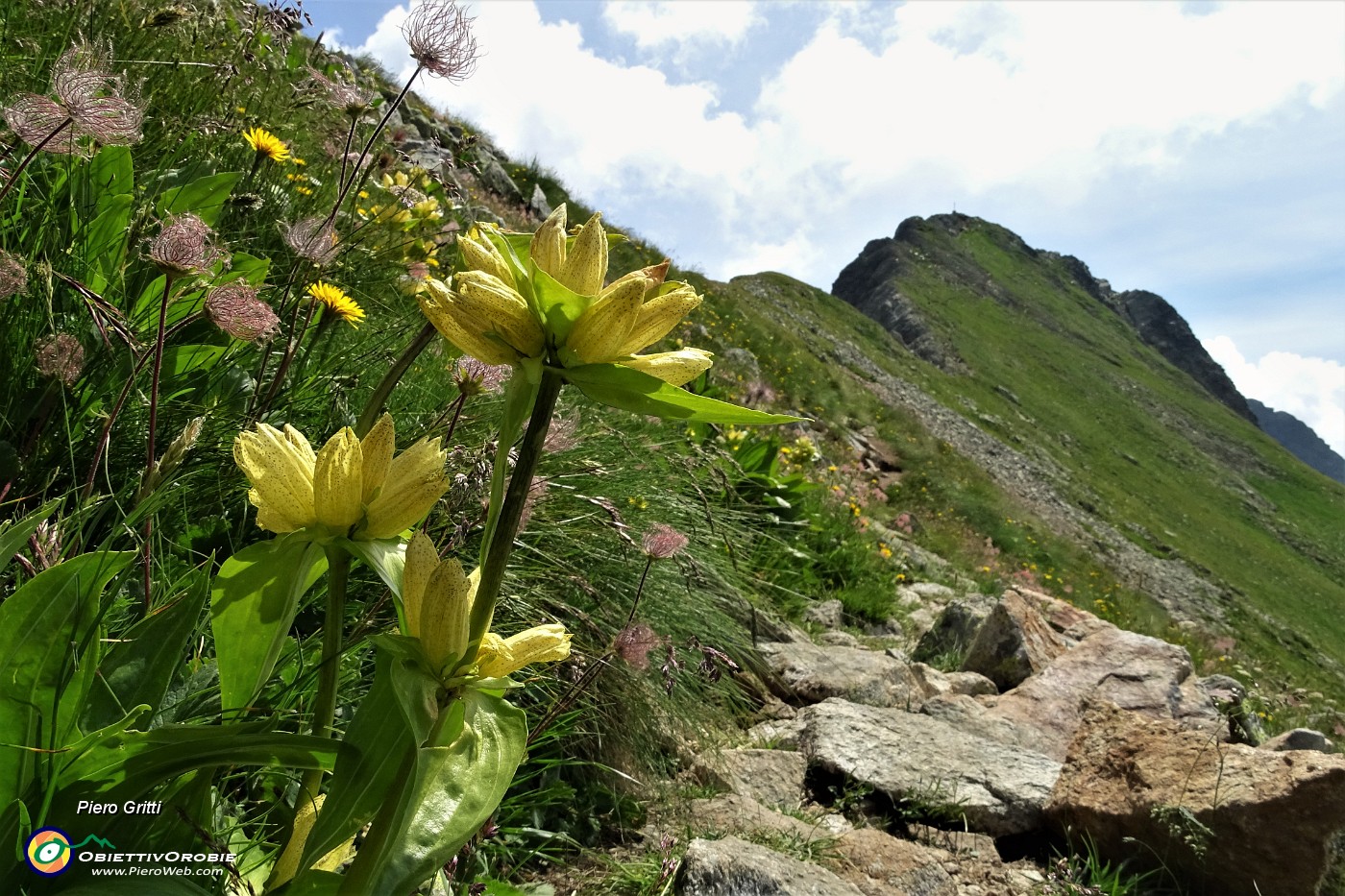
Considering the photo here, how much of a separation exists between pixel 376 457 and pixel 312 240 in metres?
1.17

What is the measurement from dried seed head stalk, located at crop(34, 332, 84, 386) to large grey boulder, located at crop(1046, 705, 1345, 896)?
3230 mm

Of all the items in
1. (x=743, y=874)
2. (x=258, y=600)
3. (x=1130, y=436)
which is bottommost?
(x=743, y=874)

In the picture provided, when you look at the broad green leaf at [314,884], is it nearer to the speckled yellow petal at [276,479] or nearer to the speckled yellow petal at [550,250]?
the speckled yellow petal at [276,479]

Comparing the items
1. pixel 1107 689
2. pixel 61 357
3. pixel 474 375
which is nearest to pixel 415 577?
pixel 474 375

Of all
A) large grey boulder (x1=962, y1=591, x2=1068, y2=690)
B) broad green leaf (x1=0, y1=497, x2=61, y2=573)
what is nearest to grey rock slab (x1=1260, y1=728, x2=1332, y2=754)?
large grey boulder (x1=962, y1=591, x2=1068, y2=690)

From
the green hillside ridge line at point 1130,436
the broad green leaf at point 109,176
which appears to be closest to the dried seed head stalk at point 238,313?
the broad green leaf at point 109,176

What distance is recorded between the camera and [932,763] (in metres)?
3.17

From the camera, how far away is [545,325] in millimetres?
816

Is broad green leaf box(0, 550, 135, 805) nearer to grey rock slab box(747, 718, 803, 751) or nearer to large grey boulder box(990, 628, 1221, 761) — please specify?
grey rock slab box(747, 718, 803, 751)

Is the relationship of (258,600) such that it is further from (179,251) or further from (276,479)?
(179,251)

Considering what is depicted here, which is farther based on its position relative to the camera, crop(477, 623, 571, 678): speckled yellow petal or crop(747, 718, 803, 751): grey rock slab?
crop(747, 718, 803, 751): grey rock slab

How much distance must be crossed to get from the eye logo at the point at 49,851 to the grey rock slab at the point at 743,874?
1.40 meters

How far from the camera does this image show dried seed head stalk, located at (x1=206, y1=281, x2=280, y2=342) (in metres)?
1.39

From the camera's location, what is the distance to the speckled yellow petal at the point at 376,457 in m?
0.87
